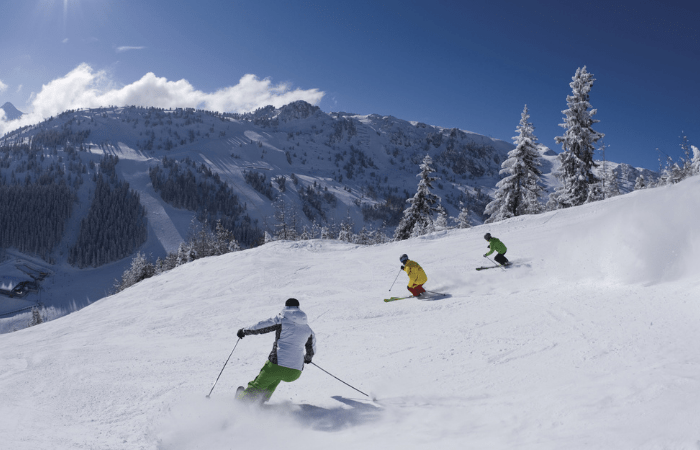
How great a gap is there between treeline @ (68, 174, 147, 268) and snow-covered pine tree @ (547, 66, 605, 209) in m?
128

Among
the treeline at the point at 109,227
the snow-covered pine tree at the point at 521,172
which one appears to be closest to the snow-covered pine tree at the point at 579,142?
the snow-covered pine tree at the point at 521,172

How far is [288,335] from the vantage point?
531 centimetres

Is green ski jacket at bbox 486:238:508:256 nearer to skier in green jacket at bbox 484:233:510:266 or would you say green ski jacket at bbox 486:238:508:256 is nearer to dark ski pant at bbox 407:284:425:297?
skier in green jacket at bbox 484:233:510:266

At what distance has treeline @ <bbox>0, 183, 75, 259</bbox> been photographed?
114 metres

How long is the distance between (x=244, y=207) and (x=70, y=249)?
66.7 meters

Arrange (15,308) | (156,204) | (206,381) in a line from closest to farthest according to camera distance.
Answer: (206,381) → (15,308) → (156,204)

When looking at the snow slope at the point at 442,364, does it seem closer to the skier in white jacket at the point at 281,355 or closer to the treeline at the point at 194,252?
the skier in white jacket at the point at 281,355

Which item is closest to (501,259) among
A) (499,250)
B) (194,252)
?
(499,250)

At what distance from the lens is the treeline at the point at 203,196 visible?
140500mm

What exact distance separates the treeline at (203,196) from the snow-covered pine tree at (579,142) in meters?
117

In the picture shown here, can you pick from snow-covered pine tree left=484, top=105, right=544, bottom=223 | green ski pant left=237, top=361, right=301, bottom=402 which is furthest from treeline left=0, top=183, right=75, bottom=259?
green ski pant left=237, top=361, right=301, bottom=402

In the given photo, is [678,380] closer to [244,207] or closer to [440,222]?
[440,222]

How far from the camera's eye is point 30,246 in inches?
4451

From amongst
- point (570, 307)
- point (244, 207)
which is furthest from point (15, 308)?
point (570, 307)
